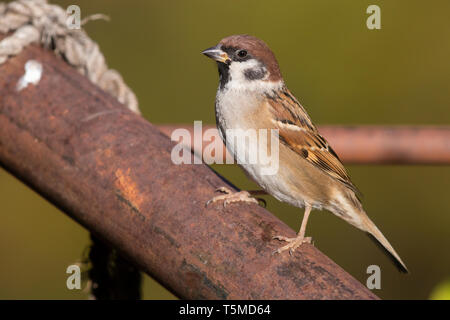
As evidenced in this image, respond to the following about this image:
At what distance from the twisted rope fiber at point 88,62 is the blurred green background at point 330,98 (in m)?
1.18

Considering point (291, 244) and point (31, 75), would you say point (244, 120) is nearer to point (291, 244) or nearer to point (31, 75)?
point (31, 75)

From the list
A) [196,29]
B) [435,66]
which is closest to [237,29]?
[196,29]

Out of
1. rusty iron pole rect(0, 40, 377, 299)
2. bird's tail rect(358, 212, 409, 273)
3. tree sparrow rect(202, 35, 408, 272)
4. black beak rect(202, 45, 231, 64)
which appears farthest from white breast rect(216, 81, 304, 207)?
rusty iron pole rect(0, 40, 377, 299)

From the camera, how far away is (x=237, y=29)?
3.56 meters

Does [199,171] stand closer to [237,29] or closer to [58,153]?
[58,153]

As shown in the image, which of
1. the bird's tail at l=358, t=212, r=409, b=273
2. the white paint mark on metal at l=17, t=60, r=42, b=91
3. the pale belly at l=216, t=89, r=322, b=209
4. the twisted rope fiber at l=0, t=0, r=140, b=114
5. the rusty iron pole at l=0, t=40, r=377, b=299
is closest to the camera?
the rusty iron pole at l=0, t=40, r=377, b=299

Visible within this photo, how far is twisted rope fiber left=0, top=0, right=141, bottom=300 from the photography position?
225 cm

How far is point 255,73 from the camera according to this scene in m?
2.65

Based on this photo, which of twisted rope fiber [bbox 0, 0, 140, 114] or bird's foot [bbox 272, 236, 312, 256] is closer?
bird's foot [bbox 272, 236, 312, 256]

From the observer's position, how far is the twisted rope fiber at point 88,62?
2246 millimetres

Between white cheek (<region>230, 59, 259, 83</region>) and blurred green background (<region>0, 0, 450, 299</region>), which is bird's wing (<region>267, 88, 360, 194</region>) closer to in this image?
white cheek (<region>230, 59, 259, 83</region>)

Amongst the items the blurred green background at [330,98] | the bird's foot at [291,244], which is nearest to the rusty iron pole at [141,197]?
the bird's foot at [291,244]

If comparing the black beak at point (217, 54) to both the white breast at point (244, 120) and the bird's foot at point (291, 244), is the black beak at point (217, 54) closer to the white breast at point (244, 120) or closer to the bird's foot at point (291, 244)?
the white breast at point (244, 120)

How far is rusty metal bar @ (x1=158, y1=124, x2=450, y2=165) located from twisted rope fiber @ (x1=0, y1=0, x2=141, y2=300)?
0.30m
